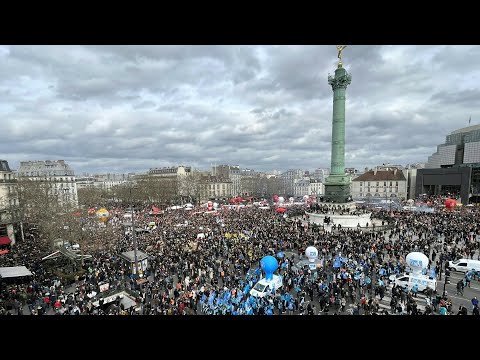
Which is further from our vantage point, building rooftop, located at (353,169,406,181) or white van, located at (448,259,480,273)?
building rooftop, located at (353,169,406,181)

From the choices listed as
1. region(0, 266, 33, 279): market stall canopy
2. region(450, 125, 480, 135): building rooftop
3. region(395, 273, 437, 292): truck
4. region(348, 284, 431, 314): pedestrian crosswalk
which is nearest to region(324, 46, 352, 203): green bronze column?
region(395, 273, 437, 292): truck

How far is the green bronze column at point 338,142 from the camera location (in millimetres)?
39562

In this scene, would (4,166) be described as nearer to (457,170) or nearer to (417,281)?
(417,281)

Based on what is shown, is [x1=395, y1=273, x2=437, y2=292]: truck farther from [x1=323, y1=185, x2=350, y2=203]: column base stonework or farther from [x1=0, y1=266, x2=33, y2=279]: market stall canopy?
[x1=323, y1=185, x2=350, y2=203]: column base stonework

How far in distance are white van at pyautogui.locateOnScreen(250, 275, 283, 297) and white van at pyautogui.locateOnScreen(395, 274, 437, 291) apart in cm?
678

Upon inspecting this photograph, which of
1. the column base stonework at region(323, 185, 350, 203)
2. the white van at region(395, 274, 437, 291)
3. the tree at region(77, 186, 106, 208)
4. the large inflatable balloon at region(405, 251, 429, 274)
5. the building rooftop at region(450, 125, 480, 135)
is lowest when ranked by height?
the tree at region(77, 186, 106, 208)

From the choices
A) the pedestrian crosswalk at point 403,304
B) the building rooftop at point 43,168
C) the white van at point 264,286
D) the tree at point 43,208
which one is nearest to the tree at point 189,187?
the building rooftop at point 43,168

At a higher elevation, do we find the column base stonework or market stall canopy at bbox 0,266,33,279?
the column base stonework

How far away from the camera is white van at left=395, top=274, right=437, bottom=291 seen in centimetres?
1523

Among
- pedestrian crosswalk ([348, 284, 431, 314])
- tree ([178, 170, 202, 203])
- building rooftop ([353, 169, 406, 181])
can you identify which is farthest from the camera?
tree ([178, 170, 202, 203])
